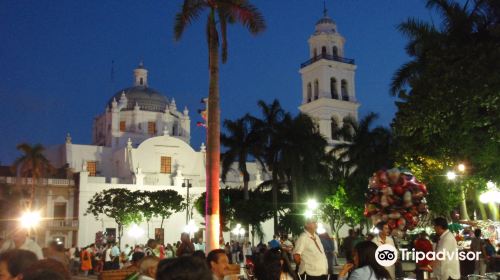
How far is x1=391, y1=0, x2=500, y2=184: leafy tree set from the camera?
13.2 m

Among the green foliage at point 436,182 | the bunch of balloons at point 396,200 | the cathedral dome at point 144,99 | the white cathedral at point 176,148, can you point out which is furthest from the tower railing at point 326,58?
the bunch of balloons at point 396,200

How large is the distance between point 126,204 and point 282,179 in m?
12.7

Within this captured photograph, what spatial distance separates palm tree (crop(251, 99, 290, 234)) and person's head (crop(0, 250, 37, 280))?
102 ft

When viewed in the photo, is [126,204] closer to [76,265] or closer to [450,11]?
[76,265]

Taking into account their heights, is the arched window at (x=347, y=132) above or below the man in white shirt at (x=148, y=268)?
above

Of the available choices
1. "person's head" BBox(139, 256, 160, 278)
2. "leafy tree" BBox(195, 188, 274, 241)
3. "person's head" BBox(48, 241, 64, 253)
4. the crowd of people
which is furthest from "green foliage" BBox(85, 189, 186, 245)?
"person's head" BBox(139, 256, 160, 278)

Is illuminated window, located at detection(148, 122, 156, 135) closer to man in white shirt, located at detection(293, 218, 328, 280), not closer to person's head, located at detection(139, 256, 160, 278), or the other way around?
man in white shirt, located at detection(293, 218, 328, 280)

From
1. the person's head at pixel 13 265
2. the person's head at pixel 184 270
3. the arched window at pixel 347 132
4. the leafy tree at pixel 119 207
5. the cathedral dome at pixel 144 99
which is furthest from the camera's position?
the cathedral dome at pixel 144 99

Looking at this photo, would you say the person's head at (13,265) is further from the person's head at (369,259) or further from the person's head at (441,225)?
the person's head at (441,225)

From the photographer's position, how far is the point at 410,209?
9727mm

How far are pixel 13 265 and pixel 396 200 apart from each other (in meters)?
7.44

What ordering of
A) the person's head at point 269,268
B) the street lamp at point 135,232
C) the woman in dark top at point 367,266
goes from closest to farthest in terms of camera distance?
the woman in dark top at point 367,266 < the person's head at point 269,268 < the street lamp at point 135,232

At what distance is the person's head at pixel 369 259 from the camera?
14.5ft

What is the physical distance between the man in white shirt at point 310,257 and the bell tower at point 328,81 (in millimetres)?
41439
